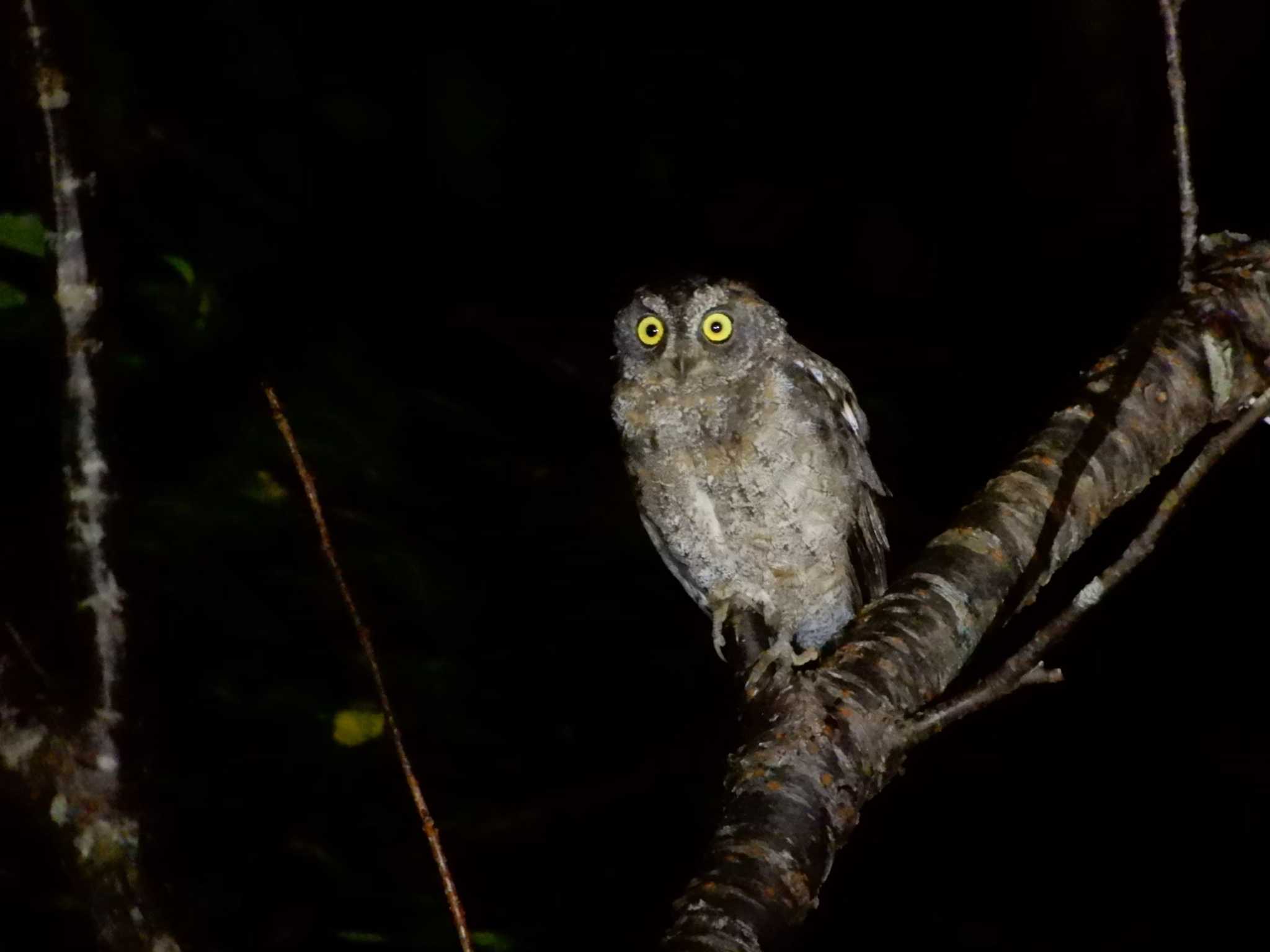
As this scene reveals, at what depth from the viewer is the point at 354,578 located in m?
2.51

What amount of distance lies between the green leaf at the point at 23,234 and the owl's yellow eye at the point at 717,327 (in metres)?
1.56

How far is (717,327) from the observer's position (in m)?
2.75

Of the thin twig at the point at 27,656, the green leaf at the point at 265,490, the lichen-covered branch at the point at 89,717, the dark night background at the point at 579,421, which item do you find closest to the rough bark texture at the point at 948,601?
the lichen-covered branch at the point at 89,717

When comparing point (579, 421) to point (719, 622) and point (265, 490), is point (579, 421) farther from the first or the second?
point (265, 490)

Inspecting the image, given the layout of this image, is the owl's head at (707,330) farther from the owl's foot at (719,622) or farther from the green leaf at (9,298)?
the green leaf at (9,298)

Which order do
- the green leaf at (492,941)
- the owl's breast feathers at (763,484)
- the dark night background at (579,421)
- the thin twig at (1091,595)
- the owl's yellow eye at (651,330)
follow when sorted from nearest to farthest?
the thin twig at (1091,595), the green leaf at (492,941), the dark night background at (579,421), the owl's breast feathers at (763,484), the owl's yellow eye at (651,330)

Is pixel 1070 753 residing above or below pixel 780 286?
below

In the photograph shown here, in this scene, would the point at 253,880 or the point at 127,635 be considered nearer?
the point at 127,635

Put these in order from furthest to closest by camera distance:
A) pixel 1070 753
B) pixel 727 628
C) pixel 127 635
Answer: pixel 1070 753
pixel 727 628
pixel 127 635

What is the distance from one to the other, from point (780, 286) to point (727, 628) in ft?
5.23

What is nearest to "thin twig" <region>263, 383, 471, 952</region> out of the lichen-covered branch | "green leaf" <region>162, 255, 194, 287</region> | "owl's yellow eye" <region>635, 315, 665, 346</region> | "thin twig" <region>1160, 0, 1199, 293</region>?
the lichen-covered branch

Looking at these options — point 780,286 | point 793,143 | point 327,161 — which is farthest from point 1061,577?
point 327,161

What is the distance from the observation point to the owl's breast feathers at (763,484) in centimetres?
266

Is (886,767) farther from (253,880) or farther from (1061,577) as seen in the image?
(1061,577)
